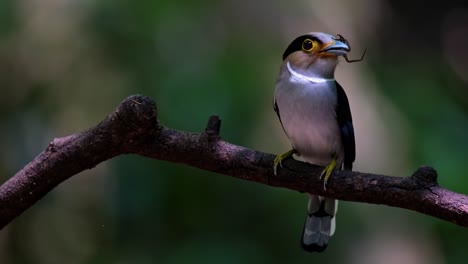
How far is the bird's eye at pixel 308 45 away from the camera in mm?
2691

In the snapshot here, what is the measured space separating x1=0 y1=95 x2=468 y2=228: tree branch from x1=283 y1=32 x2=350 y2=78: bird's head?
1.34 feet

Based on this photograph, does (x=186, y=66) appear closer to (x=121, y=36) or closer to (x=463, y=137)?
(x=121, y=36)

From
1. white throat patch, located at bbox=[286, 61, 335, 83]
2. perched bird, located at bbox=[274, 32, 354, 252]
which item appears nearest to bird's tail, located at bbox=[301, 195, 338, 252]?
perched bird, located at bbox=[274, 32, 354, 252]

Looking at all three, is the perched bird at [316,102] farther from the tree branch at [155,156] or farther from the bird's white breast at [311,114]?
the tree branch at [155,156]

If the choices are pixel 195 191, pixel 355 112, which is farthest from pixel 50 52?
pixel 355 112

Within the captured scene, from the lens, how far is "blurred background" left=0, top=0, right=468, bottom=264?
369 cm

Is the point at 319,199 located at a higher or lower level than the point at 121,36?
lower

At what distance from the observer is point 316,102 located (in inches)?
104

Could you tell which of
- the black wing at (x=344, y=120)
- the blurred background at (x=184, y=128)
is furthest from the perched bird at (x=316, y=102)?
the blurred background at (x=184, y=128)

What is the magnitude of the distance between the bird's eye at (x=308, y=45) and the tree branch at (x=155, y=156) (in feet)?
1.49

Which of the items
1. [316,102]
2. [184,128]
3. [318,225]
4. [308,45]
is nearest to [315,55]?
[308,45]

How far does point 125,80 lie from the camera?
3834mm

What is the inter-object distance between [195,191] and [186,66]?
0.59 metres

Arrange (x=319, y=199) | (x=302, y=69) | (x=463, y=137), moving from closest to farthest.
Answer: (x=302, y=69)
(x=319, y=199)
(x=463, y=137)
